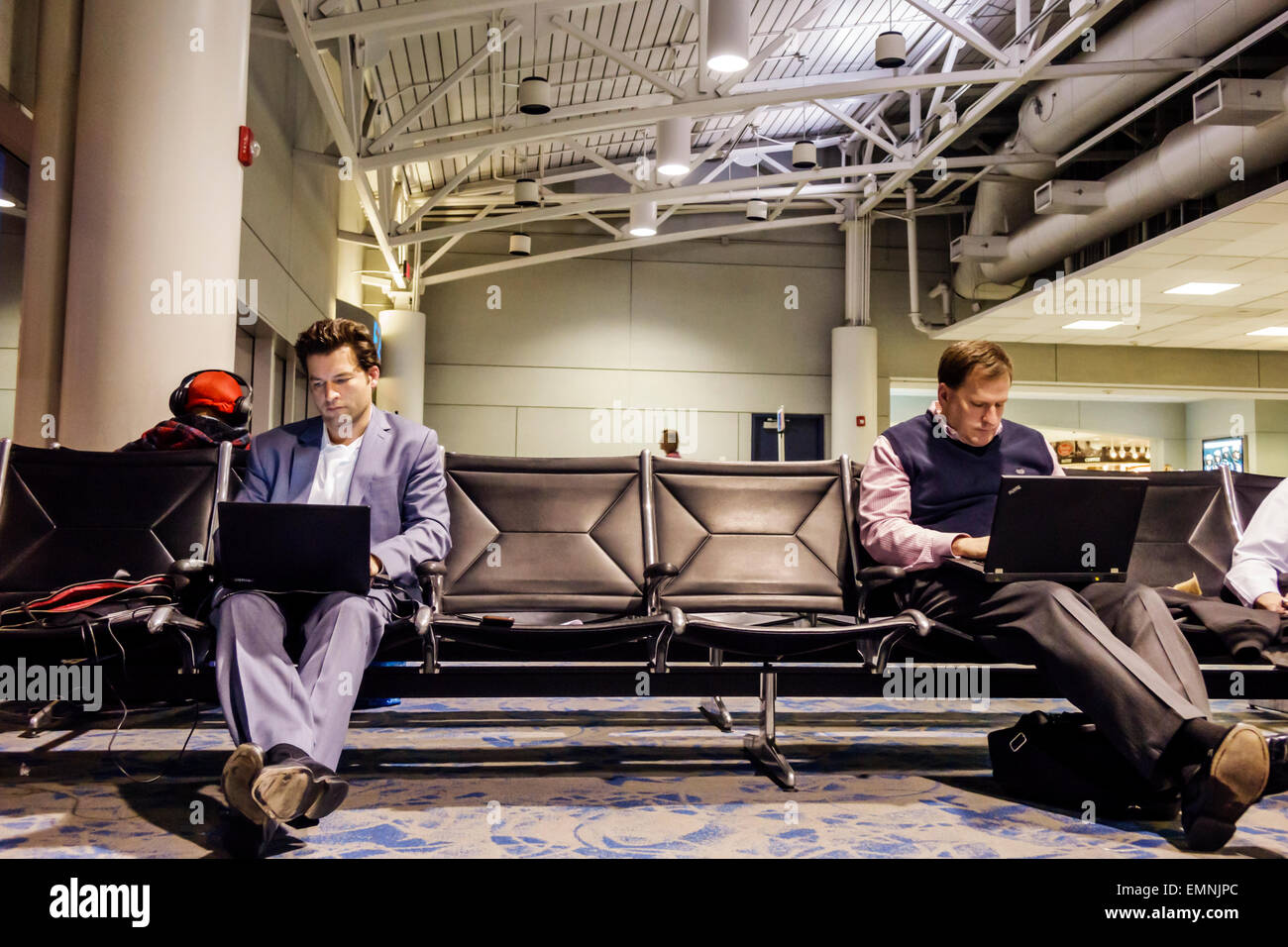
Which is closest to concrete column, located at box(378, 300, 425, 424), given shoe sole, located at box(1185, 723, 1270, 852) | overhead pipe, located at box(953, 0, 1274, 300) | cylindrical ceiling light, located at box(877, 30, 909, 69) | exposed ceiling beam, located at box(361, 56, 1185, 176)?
exposed ceiling beam, located at box(361, 56, 1185, 176)

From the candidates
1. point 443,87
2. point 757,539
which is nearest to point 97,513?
point 757,539

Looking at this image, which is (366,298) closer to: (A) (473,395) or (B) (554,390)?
(A) (473,395)

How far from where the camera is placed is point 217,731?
3.51 meters

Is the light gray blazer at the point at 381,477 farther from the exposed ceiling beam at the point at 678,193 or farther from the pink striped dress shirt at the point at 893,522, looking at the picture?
the exposed ceiling beam at the point at 678,193

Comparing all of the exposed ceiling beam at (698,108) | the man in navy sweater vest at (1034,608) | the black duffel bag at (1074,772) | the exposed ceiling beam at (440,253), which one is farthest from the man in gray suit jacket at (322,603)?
the exposed ceiling beam at (440,253)

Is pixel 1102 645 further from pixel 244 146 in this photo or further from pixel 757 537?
pixel 244 146

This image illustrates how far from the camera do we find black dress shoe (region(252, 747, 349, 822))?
1.87 m

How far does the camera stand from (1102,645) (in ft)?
7.67

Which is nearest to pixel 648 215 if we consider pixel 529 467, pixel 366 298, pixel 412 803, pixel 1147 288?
pixel 366 298

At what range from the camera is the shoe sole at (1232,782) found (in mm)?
1995

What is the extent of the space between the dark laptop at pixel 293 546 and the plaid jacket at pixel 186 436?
3.45 feet

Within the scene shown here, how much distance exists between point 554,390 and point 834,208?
4797 mm

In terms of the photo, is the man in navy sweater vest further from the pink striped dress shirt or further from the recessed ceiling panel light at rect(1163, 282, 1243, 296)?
the recessed ceiling panel light at rect(1163, 282, 1243, 296)

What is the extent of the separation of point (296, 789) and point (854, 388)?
11999 mm
